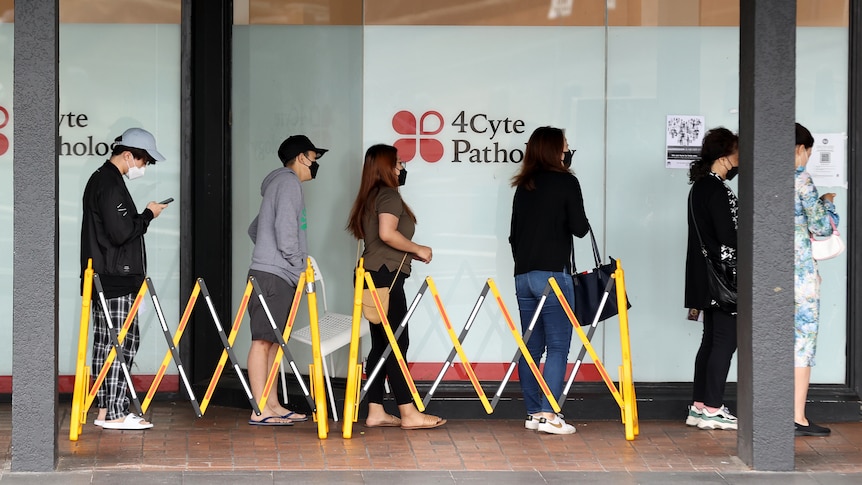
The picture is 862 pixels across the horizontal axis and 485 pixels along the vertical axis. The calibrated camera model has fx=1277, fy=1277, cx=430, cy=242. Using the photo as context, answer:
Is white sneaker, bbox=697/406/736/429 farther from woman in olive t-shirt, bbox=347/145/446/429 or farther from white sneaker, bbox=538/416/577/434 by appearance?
woman in olive t-shirt, bbox=347/145/446/429

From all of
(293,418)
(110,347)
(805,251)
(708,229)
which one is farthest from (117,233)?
(805,251)

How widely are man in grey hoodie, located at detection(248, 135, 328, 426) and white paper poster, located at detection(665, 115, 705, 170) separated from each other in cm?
256

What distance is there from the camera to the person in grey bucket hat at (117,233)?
7855mm

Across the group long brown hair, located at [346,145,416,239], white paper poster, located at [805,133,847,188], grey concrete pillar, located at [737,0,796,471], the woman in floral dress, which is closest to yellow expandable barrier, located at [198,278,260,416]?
long brown hair, located at [346,145,416,239]

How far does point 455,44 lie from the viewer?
9086mm

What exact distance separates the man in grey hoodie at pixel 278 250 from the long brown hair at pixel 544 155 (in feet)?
4.71

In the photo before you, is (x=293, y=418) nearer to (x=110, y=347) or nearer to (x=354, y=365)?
(x=354, y=365)

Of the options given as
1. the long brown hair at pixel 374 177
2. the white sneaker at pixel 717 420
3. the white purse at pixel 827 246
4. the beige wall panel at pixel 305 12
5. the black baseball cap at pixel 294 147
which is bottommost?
the white sneaker at pixel 717 420

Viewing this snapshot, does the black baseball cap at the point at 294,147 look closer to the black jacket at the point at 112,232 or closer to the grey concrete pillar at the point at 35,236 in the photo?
the black jacket at the point at 112,232

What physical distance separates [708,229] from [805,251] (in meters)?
0.65

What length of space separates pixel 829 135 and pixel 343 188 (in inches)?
137

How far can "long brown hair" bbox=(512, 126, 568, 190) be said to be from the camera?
26.2ft

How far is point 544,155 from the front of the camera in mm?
7980

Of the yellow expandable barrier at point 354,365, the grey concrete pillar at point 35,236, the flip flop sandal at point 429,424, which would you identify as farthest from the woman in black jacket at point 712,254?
the grey concrete pillar at point 35,236
